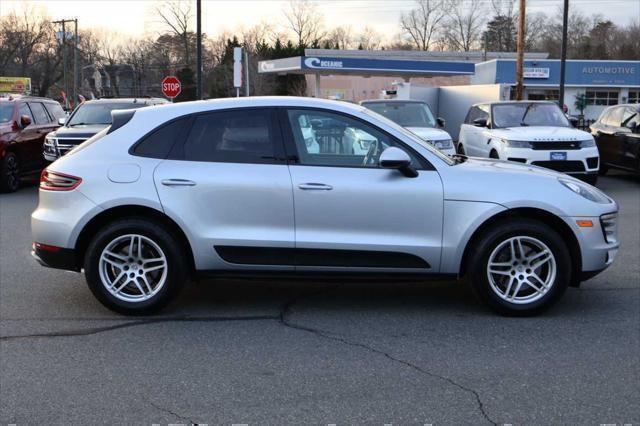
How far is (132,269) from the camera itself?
5449 millimetres

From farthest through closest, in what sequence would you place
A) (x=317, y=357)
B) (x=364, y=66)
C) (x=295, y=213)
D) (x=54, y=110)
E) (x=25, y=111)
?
1. (x=364, y=66)
2. (x=54, y=110)
3. (x=25, y=111)
4. (x=295, y=213)
5. (x=317, y=357)

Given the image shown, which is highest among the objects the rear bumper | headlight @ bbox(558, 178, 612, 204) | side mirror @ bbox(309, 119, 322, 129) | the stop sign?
the stop sign

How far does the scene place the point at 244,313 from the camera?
5633 millimetres

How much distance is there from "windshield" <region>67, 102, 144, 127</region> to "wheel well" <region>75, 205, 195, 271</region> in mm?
9442

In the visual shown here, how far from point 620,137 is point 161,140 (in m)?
12.3

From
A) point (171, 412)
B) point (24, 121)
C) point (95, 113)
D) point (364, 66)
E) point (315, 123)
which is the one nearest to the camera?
point (171, 412)

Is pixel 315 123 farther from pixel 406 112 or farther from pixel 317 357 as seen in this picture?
pixel 406 112

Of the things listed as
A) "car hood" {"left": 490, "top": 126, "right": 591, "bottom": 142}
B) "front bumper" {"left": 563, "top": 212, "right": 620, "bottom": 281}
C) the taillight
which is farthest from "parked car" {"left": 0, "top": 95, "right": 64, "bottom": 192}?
"front bumper" {"left": 563, "top": 212, "right": 620, "bottom": 281}

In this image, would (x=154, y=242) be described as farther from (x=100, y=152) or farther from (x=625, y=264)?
(x=625, y=264)

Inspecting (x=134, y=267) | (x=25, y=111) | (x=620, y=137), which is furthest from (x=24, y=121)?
(x=620, y=137)

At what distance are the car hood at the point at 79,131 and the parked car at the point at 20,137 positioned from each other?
1.05 meters

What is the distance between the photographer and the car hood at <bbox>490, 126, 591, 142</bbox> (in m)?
12.7

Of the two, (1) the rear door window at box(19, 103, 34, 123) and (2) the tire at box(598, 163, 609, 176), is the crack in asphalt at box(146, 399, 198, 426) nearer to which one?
(1) the rear door window at box(19, 103, 34, 123)

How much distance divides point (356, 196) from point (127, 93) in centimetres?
6905
